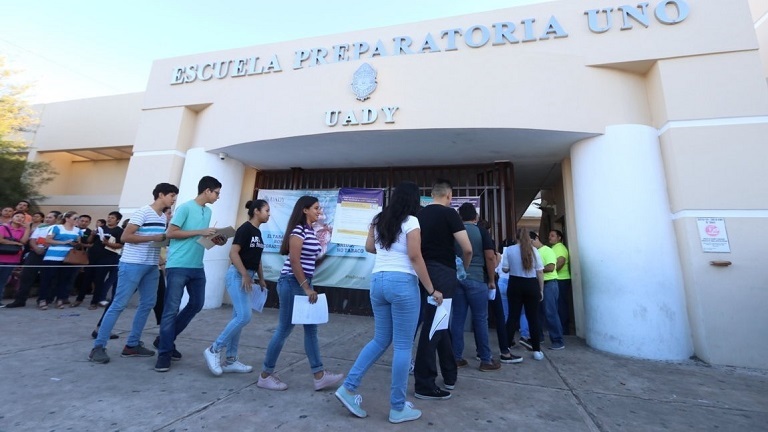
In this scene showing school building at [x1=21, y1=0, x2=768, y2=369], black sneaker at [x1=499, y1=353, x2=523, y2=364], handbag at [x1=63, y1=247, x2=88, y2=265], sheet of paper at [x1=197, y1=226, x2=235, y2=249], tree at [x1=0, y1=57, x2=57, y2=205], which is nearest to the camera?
sheet of paper at [x1=197, y1=226, x2=235, y2=249]

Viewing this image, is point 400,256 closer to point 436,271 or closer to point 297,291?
point 436,271

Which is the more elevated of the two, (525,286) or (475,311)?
(525,286)

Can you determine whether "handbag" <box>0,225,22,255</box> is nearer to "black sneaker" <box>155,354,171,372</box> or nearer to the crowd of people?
the crowd of people

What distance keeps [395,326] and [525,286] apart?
225cm

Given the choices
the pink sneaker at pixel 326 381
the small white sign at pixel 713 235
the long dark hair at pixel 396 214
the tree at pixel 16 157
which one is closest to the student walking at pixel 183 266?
the pink sneaker at pixel 326 381

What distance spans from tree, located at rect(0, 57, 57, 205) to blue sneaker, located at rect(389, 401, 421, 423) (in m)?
11.5

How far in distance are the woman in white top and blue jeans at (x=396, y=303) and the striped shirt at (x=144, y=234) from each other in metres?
2.37

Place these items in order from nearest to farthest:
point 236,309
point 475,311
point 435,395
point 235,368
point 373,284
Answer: point 373,284, point 435,395, point 236,309, point 235,368, point 475,311

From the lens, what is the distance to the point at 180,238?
123 inches

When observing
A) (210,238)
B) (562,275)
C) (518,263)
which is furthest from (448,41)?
(210,238)

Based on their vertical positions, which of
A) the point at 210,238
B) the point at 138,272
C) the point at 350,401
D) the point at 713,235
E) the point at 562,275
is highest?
the point at 713,235

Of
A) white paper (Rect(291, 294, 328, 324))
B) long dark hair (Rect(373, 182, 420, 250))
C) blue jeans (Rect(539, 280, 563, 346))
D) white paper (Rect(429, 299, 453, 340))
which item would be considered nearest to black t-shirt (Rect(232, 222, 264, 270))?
white paper (Rect(291, 294, 328, 324))

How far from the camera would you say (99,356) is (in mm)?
3107

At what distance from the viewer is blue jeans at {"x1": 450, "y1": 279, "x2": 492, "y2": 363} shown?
11.3 feet
